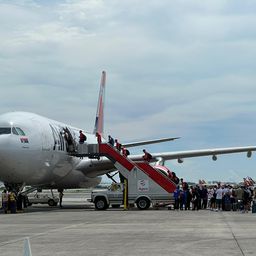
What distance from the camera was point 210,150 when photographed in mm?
37781

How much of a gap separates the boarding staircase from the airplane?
140 centimetres

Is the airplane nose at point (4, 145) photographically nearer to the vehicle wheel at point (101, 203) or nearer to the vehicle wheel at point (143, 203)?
the vehicle wheel at point (101, 203)

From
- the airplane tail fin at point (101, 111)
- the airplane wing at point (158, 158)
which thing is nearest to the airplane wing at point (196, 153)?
the airplane wing at point (158, 158)

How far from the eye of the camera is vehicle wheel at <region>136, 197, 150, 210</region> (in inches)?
1151

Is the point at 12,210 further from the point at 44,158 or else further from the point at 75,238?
the point at 75,238

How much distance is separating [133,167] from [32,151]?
556cm

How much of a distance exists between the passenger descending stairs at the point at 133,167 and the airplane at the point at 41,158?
2003 millimetres

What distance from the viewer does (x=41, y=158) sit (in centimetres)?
2764

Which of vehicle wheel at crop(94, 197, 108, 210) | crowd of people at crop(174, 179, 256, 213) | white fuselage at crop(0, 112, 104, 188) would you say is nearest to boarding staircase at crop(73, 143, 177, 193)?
crowd of people at crop(174, 179, 256, 213)

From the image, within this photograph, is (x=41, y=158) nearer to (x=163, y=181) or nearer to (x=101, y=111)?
(x=163, y=181)

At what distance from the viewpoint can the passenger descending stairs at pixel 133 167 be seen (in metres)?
29.3

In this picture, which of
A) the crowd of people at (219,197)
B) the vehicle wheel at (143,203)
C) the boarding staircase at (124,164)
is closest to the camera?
the crowd of people at (219,197)

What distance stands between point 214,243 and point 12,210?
629 inches

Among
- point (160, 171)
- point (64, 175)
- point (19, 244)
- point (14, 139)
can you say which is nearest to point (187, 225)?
point (19, 244)
